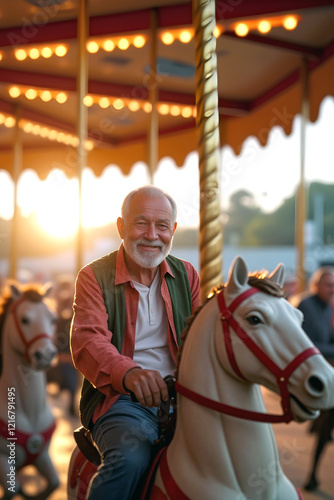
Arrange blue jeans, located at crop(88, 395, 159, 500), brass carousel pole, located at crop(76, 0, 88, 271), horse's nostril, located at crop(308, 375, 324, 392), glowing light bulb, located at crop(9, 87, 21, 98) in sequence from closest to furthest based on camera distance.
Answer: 1. horse's nostril, located at crop(308, 375, 324, 392)
2. blue jeans, located at crop(88, 395, 159, 500)
3. brass carousel pole, located at crop(76, 0, 88, 271)
4. glowing light bulb, located at crop(9, 87, 21, 98)

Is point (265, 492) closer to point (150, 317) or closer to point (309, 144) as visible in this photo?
point (150, 317)

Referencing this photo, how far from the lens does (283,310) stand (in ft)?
4.15

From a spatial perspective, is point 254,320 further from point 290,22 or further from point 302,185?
point 302,185

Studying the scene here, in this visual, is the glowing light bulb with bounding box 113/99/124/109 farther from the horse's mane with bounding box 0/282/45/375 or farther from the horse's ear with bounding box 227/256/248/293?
the horse's ear with bounding box 227/256/248/293

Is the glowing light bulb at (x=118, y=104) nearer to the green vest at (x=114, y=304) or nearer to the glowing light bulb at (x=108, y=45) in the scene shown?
the glowing light bulb at (x=108, y=45)

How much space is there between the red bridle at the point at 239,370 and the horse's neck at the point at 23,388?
6.27 ft

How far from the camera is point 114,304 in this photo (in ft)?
5.14

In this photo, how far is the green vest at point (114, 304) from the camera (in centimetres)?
155

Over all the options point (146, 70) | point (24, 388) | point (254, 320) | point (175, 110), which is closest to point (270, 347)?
Answer: point (254, 320)

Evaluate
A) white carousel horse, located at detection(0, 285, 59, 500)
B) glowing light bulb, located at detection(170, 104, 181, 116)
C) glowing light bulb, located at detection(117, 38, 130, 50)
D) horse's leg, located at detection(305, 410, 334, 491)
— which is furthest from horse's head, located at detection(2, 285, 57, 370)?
glowing light bulb, located at detection(170, 104, 181, 116)

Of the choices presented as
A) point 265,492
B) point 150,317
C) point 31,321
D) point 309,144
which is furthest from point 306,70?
point 265,492

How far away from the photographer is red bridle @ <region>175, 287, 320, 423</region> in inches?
47.3

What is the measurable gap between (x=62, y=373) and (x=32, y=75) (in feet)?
10.8

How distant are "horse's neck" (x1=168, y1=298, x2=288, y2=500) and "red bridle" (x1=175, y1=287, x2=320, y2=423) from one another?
2 centimetres
